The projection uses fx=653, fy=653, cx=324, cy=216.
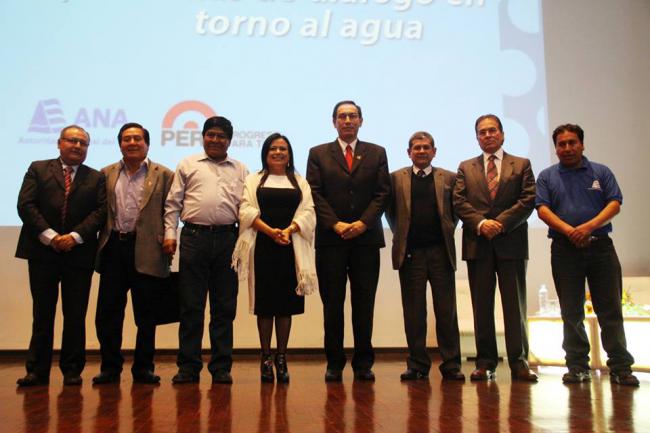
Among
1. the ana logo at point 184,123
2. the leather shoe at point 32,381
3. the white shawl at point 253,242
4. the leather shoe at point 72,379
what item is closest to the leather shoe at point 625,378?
the white shawl at point 253,242

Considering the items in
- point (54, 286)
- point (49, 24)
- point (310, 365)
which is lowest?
point (310, 365)

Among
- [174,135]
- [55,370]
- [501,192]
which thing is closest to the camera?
[501,192]

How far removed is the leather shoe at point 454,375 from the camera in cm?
346

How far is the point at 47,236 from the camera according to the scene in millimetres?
3354

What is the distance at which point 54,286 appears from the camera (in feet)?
11.3

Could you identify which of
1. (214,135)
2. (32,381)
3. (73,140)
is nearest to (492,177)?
(214,135)

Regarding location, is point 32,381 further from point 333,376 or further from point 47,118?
point 47,118

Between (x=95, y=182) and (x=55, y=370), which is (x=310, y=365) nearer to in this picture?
(x=55, y=370)

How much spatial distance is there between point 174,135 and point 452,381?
291 cm

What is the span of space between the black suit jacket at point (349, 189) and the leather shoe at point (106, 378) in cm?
128

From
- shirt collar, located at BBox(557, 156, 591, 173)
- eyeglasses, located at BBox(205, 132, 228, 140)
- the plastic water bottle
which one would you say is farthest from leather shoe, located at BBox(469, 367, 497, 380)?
the plastic water bottle

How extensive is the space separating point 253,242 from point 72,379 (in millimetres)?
1157

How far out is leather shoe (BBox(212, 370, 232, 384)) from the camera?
3.32 m

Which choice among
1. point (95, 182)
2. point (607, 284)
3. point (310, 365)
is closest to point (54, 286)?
point (95, 182)
